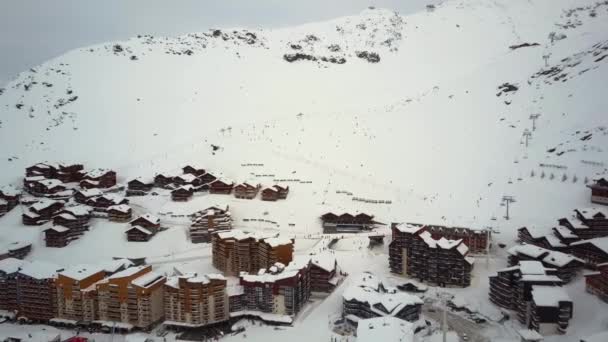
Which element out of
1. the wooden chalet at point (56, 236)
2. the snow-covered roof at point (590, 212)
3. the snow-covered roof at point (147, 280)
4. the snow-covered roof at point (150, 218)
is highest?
the snow-covered roof at point (590, 212)

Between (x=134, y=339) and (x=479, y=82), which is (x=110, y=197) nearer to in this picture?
(x=134, y=339)

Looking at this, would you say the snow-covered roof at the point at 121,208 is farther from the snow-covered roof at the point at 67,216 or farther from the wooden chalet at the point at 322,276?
the wooden chalet at the point at 322,276

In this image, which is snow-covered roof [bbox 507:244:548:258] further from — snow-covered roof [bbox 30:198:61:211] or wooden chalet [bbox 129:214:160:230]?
snow-covered roof [bbox 30:198:61:211]

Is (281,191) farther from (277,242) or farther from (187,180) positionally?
(277,242)

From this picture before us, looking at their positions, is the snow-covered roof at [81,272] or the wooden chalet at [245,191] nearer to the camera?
the snow-covered roof at [81,272]

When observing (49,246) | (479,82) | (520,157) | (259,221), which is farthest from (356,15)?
(49,246)

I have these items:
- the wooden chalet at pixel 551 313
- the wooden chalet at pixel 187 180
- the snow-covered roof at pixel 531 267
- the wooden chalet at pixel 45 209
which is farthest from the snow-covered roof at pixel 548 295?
the wooden chalet at pixel 45 209

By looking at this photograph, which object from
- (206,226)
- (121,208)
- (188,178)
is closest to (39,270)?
(121,208)
